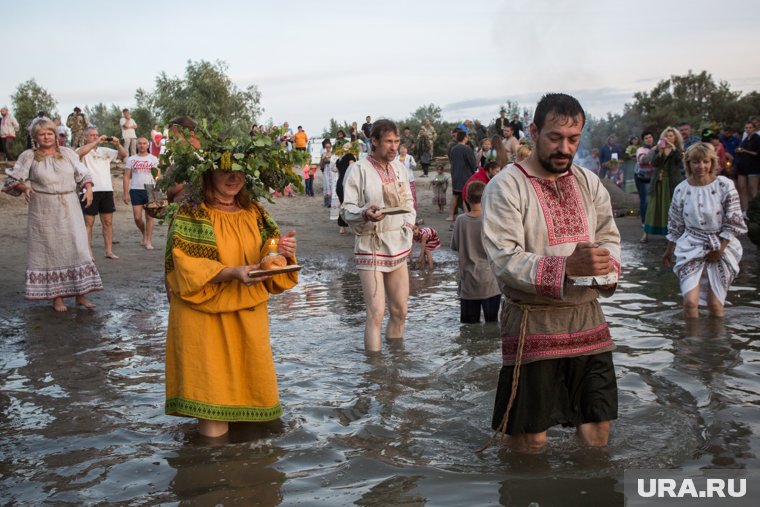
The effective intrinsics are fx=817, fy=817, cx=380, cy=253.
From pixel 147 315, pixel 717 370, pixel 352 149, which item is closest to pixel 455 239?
pixel 717 370

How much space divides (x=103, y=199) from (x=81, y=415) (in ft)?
26.5

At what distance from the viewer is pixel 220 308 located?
203 inches

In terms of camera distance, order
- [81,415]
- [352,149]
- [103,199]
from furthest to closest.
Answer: [352,149] → [103,199] → [81,415]

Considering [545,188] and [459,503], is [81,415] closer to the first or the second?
[459,503]

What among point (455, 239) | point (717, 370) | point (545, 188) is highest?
point (545, 188)

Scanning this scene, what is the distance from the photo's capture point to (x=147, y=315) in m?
10.3

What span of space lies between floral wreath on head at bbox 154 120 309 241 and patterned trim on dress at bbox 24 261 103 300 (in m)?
5.33

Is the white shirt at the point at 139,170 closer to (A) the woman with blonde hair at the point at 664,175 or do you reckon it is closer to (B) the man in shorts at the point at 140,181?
(B) the man in shorts at the point at 140,181

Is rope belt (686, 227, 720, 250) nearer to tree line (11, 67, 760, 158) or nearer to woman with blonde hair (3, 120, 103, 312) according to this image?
woman with blonde hair (3, 120, 103, 312)

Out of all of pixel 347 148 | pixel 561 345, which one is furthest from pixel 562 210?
pixel 347 148

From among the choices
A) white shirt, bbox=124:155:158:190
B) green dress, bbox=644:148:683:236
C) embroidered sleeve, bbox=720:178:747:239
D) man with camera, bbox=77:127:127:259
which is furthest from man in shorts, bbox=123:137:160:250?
embroidered sleeve, bbox=720:178:747:239

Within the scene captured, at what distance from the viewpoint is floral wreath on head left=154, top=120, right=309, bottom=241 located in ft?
17.2

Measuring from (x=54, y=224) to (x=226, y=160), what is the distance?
5.83 m

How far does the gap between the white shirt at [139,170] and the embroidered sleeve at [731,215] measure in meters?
10.3
